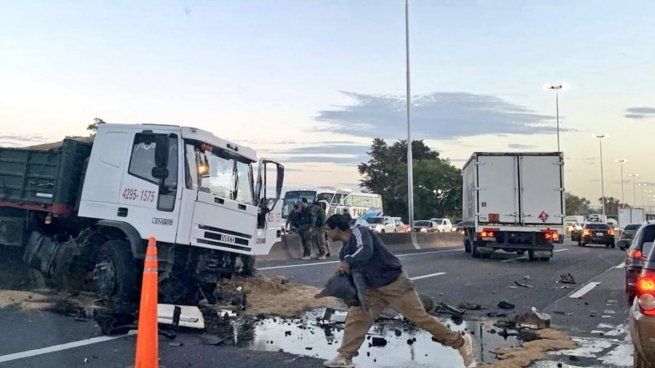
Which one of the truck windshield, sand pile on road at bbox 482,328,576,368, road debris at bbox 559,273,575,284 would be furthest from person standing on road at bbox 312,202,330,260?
sand pile on road at bbox 482,328,576,368

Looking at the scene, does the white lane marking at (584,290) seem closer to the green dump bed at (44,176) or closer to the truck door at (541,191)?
the truck door at (541,191)

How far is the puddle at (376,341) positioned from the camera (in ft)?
22.6

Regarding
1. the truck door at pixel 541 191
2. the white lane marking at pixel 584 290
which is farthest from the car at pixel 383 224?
the white lane marking at pixel 584 290

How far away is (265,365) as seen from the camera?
21.2 feet

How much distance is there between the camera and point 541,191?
21.2 meters

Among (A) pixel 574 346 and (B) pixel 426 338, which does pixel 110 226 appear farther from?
(A) pixel 574 346

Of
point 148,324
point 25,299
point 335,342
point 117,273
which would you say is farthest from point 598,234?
point 148,324

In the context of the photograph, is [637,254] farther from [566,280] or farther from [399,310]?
[399,310]

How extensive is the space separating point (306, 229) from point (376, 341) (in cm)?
1453

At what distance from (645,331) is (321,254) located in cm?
1791

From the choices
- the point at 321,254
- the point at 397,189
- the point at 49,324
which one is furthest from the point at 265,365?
the point at 397,189

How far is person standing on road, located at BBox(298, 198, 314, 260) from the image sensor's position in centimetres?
2200

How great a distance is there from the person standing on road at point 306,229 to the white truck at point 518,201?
18.9 feet

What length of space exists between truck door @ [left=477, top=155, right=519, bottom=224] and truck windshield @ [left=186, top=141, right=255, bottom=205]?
517 inches
